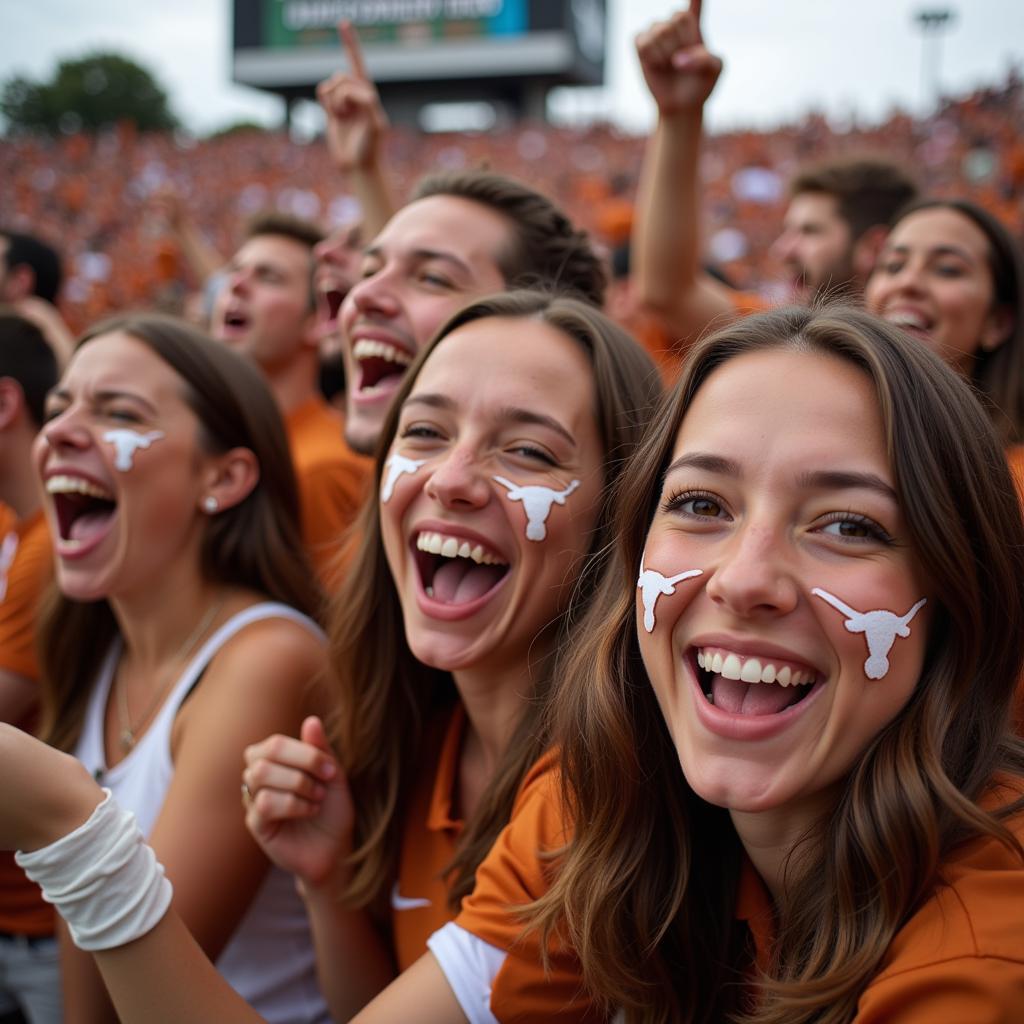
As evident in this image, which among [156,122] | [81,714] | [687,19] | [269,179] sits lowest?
[81,714]

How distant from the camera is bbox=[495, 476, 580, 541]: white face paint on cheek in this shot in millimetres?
1829

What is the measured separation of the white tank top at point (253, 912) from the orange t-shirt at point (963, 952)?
1502 millimetres

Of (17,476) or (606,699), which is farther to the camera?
(17,476)

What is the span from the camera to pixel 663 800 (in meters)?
1.52

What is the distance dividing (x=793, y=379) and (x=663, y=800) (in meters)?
0.63

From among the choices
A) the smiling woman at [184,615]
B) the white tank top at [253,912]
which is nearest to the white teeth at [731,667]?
the smiling woman at [184,615]

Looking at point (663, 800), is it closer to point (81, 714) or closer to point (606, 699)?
point (606, 699)

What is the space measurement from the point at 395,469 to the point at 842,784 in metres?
0.98

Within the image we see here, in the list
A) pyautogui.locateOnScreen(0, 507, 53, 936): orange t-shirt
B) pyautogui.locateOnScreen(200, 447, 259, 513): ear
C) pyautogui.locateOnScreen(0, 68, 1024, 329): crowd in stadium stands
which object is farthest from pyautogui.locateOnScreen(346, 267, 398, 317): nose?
pyautogui.locateOnScreen(0, 68, 1024, 329): crowd in stadium stands

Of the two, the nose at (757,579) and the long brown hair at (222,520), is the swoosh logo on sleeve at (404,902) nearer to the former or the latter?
the long brown hair at (222,520)

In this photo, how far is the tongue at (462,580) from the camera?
1.92 m

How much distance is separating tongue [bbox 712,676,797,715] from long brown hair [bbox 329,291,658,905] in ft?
1.56

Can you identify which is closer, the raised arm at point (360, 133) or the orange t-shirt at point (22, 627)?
the orange t-shirt at point (22, 627)

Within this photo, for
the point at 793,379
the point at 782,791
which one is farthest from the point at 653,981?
the point at 793,379
